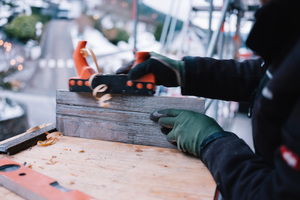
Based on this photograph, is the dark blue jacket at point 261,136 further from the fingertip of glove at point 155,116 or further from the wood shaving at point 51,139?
the wood shaving at point 51,139

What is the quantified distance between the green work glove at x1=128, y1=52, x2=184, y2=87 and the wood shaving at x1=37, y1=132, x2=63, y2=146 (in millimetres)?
397

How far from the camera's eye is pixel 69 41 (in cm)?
582

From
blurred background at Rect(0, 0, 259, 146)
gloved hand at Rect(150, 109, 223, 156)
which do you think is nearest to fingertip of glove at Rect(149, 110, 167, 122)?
gloved hand at Rect(150, 109, 223, 156)

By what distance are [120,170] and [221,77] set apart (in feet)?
1.66

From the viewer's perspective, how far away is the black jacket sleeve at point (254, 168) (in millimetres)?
428

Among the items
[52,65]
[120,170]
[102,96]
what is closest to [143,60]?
[102,96]

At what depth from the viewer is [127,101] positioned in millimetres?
874

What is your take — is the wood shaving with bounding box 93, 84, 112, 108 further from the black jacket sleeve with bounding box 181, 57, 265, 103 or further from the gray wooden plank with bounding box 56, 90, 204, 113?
the black jacket sleeve with bounding box 181, 57, 265, 103

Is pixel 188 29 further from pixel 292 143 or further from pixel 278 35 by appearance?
pixel 292 143

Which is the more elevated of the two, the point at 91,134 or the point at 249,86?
the point at 249,86

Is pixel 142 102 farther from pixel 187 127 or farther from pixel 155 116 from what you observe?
pixel 187 127

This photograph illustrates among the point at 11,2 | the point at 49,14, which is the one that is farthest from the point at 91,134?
the point at 49,14

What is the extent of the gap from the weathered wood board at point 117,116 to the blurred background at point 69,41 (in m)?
2.89

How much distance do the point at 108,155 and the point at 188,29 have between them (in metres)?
3.14
